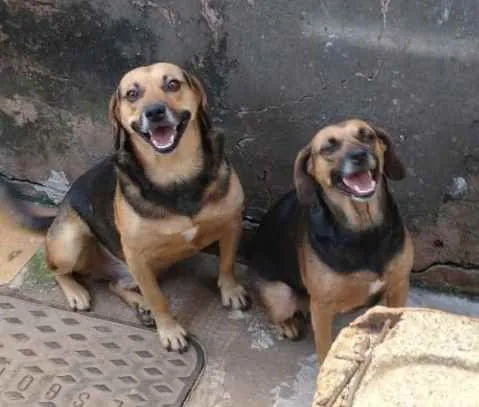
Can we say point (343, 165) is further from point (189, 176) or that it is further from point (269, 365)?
point (269, 365)

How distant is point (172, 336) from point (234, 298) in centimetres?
37

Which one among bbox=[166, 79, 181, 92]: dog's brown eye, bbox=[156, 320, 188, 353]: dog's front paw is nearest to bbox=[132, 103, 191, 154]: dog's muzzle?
bbox=[166, 79, 181, 92]: dog's brown eye

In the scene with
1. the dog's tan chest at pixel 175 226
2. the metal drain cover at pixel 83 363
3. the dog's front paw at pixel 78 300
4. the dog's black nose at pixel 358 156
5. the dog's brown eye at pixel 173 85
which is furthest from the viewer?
the dog's front paw at pixel 78 300

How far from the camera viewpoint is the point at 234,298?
420cm

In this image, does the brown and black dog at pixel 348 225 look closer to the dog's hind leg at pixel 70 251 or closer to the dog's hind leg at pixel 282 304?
the dog's hind leg at pixel 282 304

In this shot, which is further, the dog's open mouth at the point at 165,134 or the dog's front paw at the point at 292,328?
the dog's front paw at the point at 292,328

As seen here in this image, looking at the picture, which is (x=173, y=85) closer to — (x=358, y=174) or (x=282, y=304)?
(x=358, y=174)

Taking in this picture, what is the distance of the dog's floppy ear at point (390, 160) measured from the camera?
330cm

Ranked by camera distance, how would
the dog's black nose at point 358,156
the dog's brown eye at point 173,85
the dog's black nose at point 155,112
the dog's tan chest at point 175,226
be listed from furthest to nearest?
the dog's tan chest at point 175,226
the dog's brown eye at point 173,85
the dog's black nose at point 155,112
the dog's black nose at point 358,156

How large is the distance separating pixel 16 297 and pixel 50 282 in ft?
0.63

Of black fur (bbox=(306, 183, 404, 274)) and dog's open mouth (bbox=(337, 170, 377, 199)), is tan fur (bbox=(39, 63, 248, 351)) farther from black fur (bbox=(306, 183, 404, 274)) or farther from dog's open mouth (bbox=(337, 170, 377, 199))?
dog's open mouth (bbox=(337, 170, 377, 199))

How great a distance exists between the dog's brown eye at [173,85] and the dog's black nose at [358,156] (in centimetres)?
80

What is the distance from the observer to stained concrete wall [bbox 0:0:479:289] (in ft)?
11.6

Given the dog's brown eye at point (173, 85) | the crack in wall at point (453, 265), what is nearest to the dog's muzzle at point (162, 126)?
the dog's brown eye at point (173, 85)
